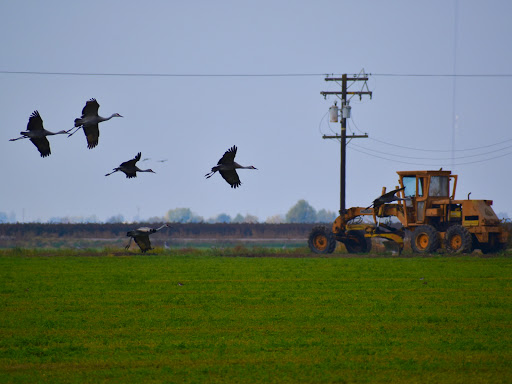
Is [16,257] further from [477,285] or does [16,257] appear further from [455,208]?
[477,285]

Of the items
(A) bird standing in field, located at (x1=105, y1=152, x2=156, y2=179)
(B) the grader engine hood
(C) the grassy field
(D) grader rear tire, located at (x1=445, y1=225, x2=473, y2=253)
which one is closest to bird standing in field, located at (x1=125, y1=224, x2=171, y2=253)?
(C) the grassy field

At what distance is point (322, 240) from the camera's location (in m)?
41.8

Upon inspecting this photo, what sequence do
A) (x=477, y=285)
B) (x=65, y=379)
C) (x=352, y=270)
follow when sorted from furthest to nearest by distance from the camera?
(x=352, y=270), (x=477, y=285), (x=65, y=379)

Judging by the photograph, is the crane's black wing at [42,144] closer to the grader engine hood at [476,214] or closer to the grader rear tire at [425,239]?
the grader rear tire at [425,239]

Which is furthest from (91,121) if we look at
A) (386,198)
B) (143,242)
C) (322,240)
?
(322,240)

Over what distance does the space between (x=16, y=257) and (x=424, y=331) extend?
28816 mm

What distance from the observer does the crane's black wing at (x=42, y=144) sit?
14812mm

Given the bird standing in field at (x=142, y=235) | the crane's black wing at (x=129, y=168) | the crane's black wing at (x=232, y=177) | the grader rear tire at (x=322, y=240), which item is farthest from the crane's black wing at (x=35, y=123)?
the grader rear tire at (x=322, y=240)

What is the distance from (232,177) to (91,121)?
3.04 meters

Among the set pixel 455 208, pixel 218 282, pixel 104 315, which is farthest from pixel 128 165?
pixel 455 208

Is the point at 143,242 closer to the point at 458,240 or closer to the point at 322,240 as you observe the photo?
the point at 322,240

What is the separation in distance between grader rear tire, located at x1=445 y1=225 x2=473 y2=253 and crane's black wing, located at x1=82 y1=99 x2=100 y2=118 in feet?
74.7

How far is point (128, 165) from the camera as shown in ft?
54.5

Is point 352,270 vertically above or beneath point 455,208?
beneath
